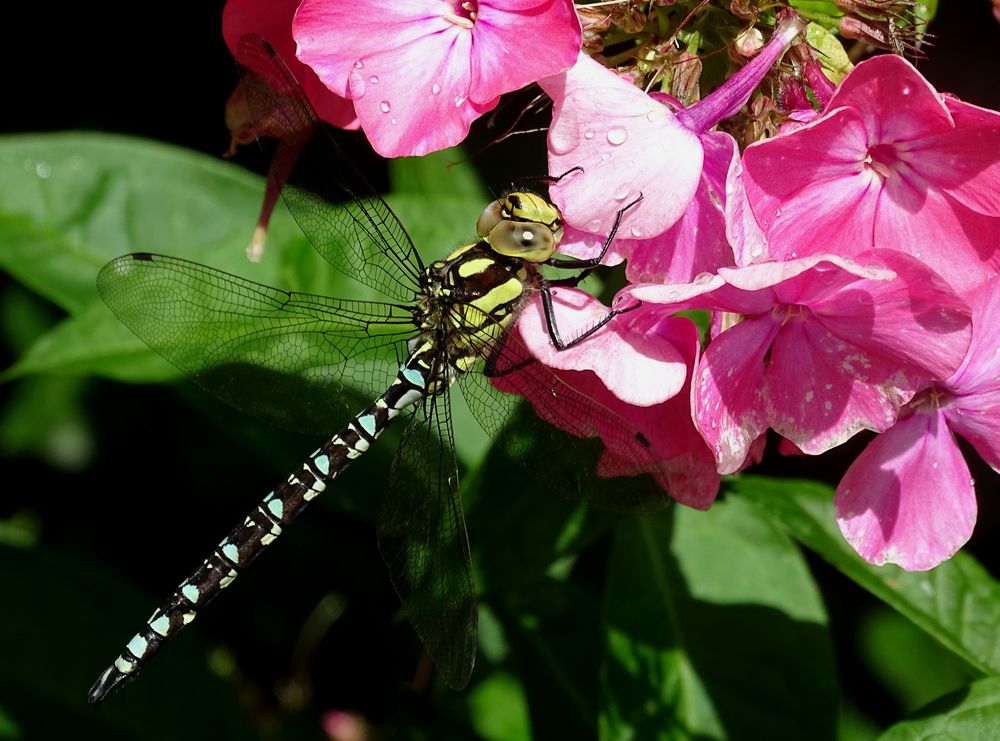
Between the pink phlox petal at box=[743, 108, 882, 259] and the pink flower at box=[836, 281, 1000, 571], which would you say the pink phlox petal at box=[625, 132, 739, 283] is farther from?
the pink flower at box=[836, 281, 1000, 571]

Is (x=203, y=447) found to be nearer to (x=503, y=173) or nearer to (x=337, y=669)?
(x=337, y=669)

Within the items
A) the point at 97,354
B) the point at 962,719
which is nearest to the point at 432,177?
the point at 97,354

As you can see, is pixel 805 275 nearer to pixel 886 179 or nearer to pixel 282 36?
pixel 886 179

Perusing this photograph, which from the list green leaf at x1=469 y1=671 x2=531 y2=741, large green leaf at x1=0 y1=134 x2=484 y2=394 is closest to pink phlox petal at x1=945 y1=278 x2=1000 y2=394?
large green leaf at x1=0 y1=134 x2=484 y2=394

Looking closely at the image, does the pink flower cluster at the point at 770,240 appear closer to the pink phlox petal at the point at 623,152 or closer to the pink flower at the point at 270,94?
the pink phlox petal at the point at 623,152

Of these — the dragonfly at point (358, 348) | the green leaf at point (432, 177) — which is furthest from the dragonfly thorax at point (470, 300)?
the green leaf at point (432, 177)
